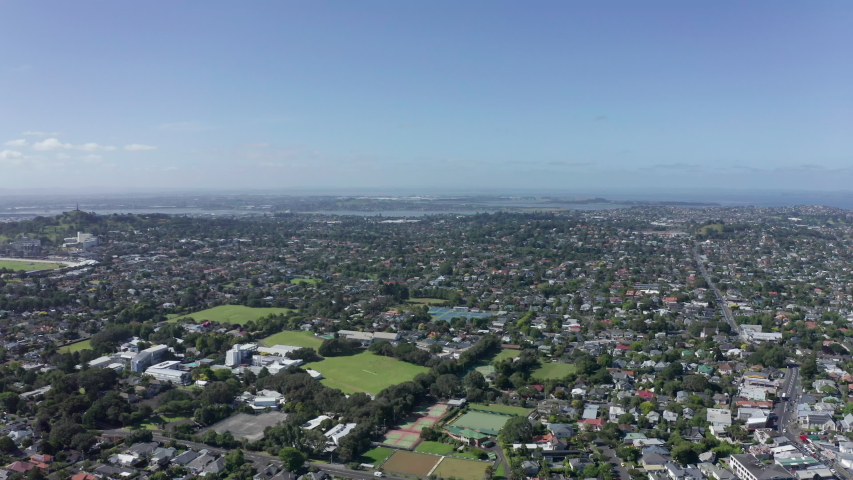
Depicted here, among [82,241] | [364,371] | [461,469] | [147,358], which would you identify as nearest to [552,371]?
[364,371]

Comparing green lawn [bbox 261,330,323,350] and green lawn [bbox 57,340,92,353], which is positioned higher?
green lawn [bbox 57,340,92,353]

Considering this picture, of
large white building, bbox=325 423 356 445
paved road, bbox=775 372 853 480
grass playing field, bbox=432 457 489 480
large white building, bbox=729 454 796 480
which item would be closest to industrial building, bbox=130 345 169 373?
large white building, bbox=325 423 356 445

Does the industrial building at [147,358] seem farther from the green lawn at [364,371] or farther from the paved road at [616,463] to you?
the paved road at [616,463]

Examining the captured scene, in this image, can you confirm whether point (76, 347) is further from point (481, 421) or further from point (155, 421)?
point (481, 421)

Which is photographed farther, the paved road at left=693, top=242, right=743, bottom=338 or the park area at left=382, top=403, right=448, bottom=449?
the paved road at left=693, top=242, right=743, bottom=338

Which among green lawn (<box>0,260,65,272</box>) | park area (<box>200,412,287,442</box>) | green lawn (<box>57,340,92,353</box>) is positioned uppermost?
green lawn (<box>0,260,65,272</box>)

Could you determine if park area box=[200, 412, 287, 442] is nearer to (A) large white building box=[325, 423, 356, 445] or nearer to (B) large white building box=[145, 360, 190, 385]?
(A) large white building box=[325, 423, 356, 445]

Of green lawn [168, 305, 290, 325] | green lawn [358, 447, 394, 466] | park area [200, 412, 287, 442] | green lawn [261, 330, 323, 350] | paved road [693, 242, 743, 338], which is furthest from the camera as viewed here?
green lawn [168, 305, 290, 325]
